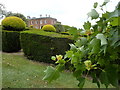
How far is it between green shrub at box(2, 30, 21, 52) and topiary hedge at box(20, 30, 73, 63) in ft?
5.56

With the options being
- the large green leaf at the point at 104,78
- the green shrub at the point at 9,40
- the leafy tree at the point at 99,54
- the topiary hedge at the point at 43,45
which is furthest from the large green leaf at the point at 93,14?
the green shrub at the point at 9,40

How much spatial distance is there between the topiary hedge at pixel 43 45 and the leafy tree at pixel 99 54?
6.39 meters

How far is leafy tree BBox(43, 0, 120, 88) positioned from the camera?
473mm

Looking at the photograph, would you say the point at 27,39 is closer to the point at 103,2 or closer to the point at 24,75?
the point at 24,75

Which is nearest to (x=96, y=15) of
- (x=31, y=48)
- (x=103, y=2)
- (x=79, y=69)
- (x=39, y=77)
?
(x=103, y=2)

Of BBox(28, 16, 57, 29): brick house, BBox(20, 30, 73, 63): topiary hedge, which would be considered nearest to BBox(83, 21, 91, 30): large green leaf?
BBox(20, 30, 73, 63): topiary hedge

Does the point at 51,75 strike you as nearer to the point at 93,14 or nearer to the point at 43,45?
the point at 93,14

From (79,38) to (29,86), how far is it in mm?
4203

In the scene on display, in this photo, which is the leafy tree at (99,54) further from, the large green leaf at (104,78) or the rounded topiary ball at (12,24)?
the rounded topiary ball at (12,24)

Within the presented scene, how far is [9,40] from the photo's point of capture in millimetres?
10008

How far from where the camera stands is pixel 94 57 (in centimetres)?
59

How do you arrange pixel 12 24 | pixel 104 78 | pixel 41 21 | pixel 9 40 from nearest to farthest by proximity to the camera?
pixel 104 78 → pixel 9 40 → pixel 12 24 → pixel 41 21

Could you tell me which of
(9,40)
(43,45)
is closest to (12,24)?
(9,40)

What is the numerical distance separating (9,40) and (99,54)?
→ 10134 mm
